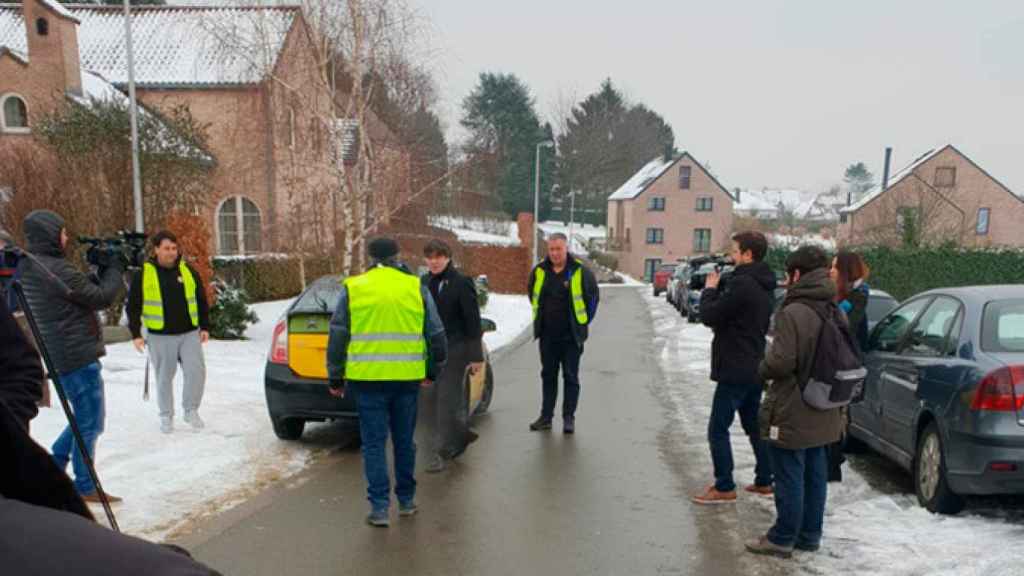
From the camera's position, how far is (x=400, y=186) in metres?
13.4

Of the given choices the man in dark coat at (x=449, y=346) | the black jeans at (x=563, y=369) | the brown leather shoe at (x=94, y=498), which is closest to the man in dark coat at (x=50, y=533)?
the brown leather shoe at (x=94, y=498)

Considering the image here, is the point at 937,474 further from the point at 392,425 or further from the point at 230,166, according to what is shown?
the point at 230,166

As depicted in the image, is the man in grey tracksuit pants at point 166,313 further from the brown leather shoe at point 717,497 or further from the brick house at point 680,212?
the brick house at point 680,212

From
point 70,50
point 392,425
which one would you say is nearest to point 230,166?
point 392,425

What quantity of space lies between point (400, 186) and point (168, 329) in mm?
7872

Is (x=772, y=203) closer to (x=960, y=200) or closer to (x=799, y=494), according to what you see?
(x=960, y=200)

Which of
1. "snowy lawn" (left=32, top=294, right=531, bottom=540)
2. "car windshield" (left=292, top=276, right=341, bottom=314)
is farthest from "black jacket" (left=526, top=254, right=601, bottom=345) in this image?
"snowy lawn" (left=32, top=294, right=531, bottom=540)

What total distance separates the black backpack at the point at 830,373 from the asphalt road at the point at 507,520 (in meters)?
1.10

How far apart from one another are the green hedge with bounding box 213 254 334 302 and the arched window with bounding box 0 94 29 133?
11.2 metres

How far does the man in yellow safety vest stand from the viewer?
4.30 metres

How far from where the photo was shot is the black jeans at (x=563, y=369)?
6.68 meters

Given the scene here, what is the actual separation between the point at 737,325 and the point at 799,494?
1.20m

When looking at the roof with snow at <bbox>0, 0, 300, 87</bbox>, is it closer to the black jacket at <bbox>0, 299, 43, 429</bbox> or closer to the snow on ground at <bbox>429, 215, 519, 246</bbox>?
the black jacket at <bbox>0, 299, 43, 429</bbox>

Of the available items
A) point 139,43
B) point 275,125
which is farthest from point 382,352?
point 139,43
